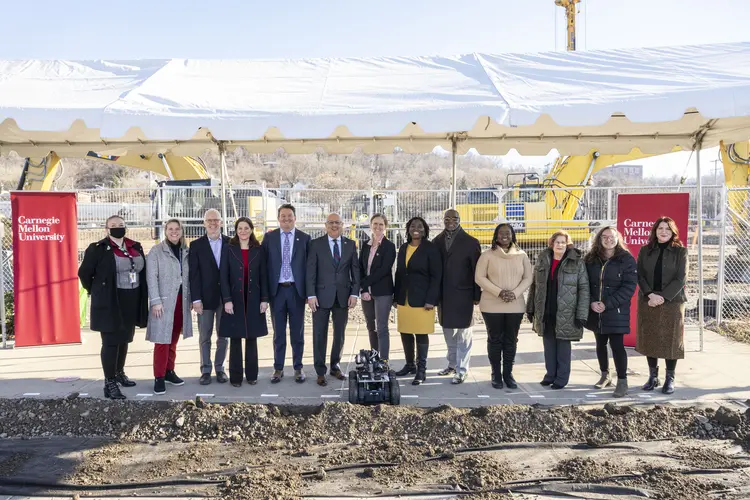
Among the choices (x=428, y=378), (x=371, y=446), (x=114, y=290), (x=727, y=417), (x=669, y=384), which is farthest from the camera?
(x=428, y=378)

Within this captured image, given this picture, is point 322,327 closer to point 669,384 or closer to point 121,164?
point 669,384

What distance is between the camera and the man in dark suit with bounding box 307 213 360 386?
5672 millimetres

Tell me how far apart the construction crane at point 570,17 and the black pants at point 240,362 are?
3172 cm

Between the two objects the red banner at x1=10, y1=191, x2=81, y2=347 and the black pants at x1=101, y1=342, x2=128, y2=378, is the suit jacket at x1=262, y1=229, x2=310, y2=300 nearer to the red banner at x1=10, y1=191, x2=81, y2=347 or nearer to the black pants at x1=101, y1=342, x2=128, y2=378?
the black pants at x1=101, y1=342, x2=128, y2=378

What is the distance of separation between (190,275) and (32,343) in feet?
10.3

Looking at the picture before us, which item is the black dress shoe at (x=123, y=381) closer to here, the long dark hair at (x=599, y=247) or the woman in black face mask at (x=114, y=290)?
the woman in black face mask at (x=114, y=290)

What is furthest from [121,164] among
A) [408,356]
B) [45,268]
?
[408,356]

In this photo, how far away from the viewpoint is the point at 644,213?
6.93 metres

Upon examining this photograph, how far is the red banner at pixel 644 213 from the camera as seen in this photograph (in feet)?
22.3

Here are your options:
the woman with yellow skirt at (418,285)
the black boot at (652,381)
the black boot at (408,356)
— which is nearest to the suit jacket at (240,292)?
the woman with yellow skirt at (418,285)

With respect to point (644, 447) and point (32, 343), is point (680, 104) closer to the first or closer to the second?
point (644, 447)

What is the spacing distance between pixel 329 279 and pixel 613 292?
9.08 feet

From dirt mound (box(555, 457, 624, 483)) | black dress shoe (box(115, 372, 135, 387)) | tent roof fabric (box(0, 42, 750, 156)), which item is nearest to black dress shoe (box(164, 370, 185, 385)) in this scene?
black dress shoe (box(115, 372, 135, 387))

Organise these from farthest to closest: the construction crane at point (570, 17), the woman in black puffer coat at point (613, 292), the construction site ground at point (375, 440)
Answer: the construction crane at point (570, 17)
the woman in black puffer coat at point (613, 292)
the construction site ground at point (375, 440)
